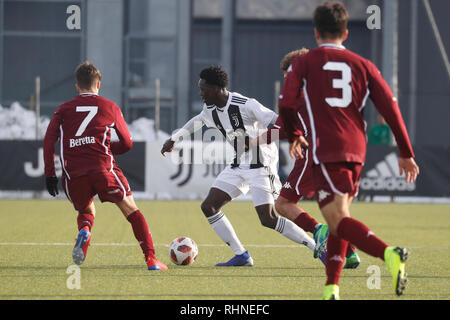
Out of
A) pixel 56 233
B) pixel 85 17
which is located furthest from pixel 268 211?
pixel 85 17

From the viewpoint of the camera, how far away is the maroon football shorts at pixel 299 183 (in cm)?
694

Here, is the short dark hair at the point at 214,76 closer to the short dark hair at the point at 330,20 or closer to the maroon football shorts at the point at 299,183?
the maroon football shorts at the point at 299,183

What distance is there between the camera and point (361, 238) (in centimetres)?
476

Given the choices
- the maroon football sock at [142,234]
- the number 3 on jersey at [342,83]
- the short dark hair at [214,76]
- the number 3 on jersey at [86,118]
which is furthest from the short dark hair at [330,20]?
the maroon football sock at [142,234]

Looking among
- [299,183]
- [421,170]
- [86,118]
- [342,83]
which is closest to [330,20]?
[342,83]

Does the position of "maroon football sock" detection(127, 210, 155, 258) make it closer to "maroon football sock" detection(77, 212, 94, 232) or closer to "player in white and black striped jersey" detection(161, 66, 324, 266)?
Answer: "maroon football sock" detection(77, 212, 94, 232)

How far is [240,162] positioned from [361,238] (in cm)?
274

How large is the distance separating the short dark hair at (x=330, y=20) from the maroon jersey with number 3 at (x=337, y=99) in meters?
0.08

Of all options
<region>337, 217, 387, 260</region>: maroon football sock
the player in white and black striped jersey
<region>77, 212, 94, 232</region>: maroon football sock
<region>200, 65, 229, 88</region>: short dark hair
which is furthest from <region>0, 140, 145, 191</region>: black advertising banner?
<region>337, 217, 387, 260</region>: maroon football sock

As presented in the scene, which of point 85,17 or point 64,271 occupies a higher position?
point 85,17
